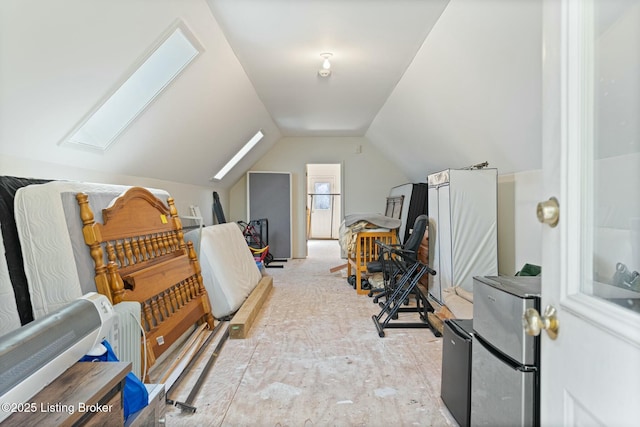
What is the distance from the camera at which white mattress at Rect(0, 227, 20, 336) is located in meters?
1.42

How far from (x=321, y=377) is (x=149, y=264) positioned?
55.5 inches

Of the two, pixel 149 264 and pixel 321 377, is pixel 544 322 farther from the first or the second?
pixel 149 264

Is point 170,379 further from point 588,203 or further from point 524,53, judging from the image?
point 524,53

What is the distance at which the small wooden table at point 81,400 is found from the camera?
869 mm

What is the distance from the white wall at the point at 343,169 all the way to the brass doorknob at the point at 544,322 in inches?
245

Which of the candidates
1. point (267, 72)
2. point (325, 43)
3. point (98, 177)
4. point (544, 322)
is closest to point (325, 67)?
point (325, 43)

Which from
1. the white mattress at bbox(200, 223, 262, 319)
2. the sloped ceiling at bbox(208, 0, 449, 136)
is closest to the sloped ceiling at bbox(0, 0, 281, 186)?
the sloped ceiling at bbox(208, 0, 449, 136)

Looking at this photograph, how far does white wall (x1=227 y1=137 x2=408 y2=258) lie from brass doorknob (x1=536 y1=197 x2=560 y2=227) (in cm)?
622

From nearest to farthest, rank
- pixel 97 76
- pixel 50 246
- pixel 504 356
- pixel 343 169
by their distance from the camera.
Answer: pixel 504 356 < pixel 50 246 < pixel 97 76 < pixel 343 169

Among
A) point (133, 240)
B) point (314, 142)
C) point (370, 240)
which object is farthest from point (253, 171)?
point (133, 240)

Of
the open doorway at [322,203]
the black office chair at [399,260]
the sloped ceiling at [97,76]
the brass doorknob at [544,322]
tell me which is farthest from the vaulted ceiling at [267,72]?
the open doorway at [322,203]

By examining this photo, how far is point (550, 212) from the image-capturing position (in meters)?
0.74

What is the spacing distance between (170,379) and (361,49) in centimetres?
298

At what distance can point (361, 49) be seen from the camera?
10.0 ft
